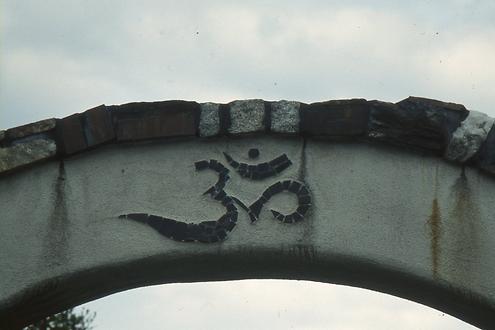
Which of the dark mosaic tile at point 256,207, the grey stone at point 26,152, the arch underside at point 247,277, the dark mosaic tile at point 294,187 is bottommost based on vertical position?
the arch underside at point 247,277

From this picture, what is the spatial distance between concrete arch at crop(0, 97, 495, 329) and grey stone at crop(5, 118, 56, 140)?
0.03 feet

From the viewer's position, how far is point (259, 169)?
5180mm

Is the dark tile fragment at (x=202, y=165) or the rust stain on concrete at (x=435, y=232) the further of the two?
the dark tile fragment at (x=202, y=165)

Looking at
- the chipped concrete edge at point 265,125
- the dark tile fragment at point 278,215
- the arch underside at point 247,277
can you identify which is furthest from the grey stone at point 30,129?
the dark tile fragment at point 278,215

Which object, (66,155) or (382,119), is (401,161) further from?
(66,155)

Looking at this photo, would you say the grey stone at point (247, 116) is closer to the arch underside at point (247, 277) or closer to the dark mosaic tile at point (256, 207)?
the dark mosaic tile at point (256, 207)

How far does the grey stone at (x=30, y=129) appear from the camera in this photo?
5180 millimetres

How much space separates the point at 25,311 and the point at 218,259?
0.94 meters

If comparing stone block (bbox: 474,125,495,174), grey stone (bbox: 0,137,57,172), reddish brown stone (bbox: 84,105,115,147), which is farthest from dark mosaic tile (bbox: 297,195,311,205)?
grey stone (bbox: 0,137,57,172)

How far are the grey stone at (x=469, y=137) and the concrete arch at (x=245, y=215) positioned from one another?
0.02 m

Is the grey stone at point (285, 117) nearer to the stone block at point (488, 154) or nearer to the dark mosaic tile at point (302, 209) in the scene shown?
→ the dark mosaic tile at point (302, 209)

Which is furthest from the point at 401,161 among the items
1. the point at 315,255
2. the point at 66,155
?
the point at 66,155

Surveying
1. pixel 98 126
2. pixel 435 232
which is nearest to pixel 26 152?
pixel 98 126

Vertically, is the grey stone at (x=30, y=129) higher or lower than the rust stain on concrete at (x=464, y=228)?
higher
